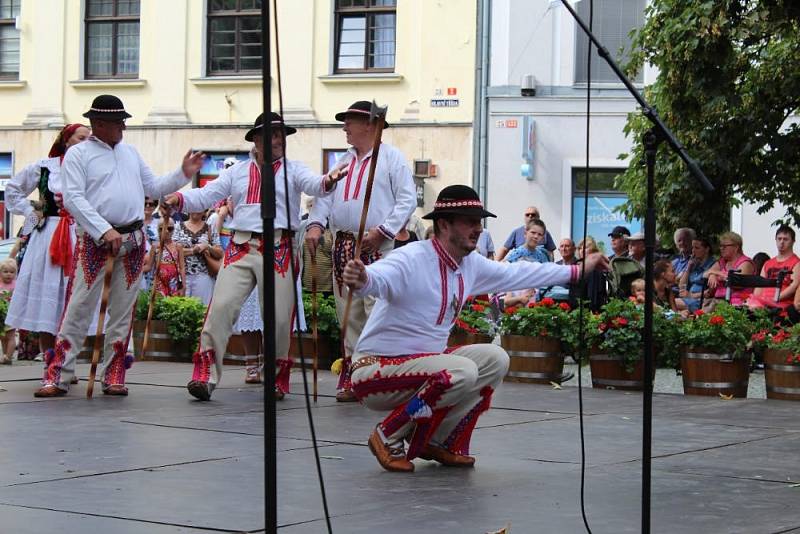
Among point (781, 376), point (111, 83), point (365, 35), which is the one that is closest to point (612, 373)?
point (781, 376)

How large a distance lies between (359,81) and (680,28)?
46.5 feet

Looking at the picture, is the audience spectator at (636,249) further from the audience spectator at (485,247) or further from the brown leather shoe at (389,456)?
the brown leather shoe at (389,456)

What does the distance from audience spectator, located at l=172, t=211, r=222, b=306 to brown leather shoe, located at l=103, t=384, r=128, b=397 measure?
5.55 meters

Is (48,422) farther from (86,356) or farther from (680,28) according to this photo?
(680,28)

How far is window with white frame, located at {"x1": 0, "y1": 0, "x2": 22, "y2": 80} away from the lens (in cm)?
3052

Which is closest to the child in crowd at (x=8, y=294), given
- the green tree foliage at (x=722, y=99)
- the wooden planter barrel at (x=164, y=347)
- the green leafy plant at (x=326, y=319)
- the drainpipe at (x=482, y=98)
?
the wooden planter barrel at (x=164, y=347)

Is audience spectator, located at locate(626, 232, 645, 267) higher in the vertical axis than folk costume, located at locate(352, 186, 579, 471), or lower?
higher

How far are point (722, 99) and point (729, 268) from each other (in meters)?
1.83

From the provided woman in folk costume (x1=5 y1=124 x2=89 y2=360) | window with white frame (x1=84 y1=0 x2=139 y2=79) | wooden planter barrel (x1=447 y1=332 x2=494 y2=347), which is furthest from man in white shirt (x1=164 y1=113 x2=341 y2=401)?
window with white frame (x1=84 y1=0 x2=139 y2=79)

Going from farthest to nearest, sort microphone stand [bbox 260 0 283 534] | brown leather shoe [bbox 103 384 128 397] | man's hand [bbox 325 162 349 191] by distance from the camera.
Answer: brown leather shoe [bbox 103 384 128 397]
man's hand [bbox 325 162 349 191]
microphone stand [bbox 260 0 283 534]

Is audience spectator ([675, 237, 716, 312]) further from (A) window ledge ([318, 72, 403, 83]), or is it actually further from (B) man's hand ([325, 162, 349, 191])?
(A) window ledge ([318, 72, 403, 83])

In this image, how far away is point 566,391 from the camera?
11219 millimetres

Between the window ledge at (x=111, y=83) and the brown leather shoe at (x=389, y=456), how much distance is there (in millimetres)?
23433

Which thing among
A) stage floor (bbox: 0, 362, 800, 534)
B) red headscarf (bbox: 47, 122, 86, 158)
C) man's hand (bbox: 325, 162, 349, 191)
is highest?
red headscarf (bbox: 47, 122, 86, 158)
